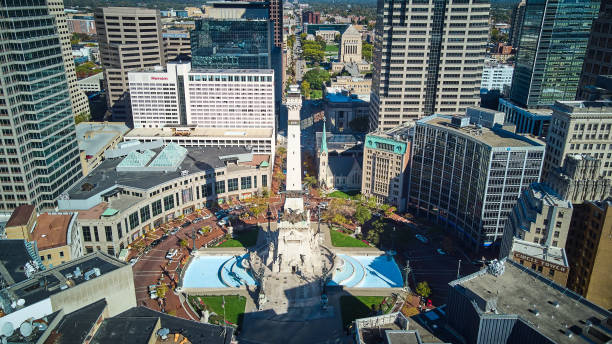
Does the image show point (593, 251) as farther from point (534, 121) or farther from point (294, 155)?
point (534, 121)

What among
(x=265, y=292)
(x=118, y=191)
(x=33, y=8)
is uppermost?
(x=33, y=8)

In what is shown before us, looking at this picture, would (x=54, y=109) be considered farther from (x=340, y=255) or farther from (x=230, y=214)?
(x=340, y=255)

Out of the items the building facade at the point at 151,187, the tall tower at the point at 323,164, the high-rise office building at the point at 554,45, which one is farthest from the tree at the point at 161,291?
the high-rise office building at the point at 554,45

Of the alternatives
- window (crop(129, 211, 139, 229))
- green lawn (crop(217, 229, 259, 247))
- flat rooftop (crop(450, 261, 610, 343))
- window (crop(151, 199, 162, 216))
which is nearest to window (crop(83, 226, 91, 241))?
window (crop(129, 211, 139, 229))

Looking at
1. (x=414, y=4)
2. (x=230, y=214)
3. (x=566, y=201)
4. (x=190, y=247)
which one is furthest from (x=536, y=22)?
(x=190, y=247)

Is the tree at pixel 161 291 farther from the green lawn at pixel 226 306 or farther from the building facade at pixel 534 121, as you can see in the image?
the building facade at pixel 534 121

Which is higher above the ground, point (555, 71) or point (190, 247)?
point (555, 71)
